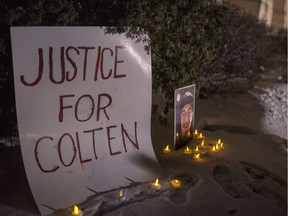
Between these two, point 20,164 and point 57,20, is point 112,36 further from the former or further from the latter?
point 20,164

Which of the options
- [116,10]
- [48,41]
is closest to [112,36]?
[116,10]

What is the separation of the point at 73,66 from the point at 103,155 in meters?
0.77

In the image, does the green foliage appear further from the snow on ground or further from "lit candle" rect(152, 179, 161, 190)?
the snow on ground

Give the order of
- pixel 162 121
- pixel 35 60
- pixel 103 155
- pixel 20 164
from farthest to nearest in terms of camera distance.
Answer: pixel 162 121 < pixel 20 164 < pixel 103 155 < pixel 35 60

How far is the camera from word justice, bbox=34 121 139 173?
2512mm

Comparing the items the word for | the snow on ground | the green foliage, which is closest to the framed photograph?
the green foliage

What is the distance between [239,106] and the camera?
22.8 feet

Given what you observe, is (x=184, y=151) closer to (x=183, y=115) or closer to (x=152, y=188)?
(x=183, y=115)

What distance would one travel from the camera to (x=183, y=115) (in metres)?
3.52

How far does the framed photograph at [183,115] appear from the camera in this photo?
11.2 ft

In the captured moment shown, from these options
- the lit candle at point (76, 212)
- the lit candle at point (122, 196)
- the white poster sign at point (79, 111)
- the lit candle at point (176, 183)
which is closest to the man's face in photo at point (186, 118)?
the white poster sign at point (79, 111)

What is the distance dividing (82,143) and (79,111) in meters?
0.26

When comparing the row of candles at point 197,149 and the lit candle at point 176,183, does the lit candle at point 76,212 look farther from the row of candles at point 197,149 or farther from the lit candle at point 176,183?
the row of candles at point 197,149

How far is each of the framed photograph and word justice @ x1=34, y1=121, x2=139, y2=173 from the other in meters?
0.56
